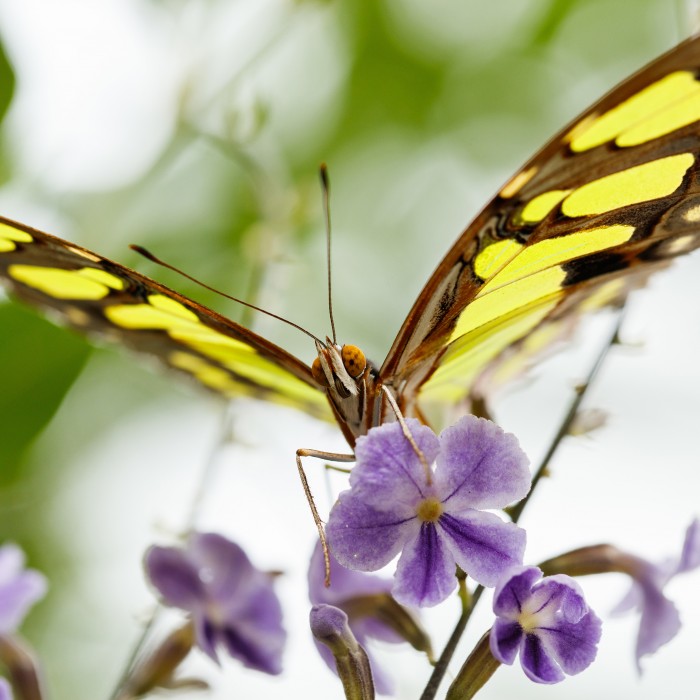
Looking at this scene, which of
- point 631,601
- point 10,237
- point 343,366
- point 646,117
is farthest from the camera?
point 631,601

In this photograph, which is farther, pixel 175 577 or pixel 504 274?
pixel 175 577

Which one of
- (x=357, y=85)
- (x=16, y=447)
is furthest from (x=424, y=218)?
(x=16, y=447)

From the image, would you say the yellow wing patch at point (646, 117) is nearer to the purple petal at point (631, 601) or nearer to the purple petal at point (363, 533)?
the purple petal at point (363, 533)

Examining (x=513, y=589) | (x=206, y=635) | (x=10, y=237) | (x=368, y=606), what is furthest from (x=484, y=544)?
(x=10, y=237)

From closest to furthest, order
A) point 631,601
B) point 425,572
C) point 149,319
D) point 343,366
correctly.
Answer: point 425,572 → point 343,366 → point 631,601 → point 149,319

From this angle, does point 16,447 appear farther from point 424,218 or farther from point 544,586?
point 424,218

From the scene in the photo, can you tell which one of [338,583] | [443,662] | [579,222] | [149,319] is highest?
[579,222]

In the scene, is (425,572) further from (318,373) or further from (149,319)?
(149,319)

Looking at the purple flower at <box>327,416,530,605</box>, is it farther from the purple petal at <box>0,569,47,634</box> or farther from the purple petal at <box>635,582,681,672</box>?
the purple petal at <box>0,569,47,634</box>
